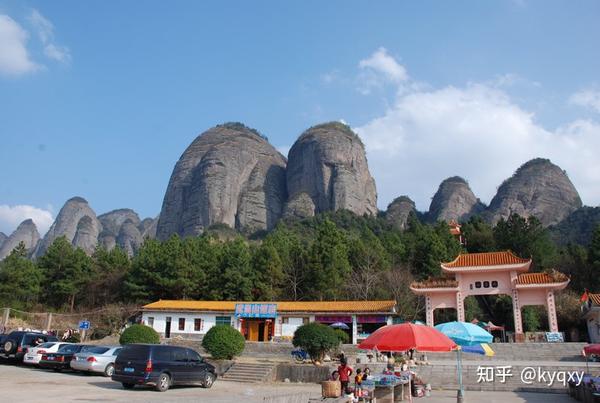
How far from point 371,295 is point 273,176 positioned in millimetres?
70237

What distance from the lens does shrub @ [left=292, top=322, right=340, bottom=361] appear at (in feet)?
60.4

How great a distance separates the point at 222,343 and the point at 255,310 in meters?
11.0

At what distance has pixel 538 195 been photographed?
289 ft

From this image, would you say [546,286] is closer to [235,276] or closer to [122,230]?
[235,276]

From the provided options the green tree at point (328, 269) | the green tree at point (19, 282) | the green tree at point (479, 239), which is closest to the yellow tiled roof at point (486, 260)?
the green tree at point (328, 269)

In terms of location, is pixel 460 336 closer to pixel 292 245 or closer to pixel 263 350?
pixel 263 350

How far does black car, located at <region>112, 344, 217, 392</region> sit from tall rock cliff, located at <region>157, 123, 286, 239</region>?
3095 inches

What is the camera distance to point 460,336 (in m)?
10.5

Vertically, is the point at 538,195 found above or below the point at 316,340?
above

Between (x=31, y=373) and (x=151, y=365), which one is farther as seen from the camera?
(x=31, y=373)

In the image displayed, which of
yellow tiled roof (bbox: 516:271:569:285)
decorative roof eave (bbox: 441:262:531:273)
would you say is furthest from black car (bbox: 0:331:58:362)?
yellow tiled roof (bbox: 516:271:569:285)

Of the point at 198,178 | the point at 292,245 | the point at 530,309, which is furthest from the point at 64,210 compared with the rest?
the point at 530,309

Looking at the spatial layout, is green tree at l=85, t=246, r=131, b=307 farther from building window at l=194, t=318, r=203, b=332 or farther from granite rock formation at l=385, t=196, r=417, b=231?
granite rock formation at l=385, t=196, r=417, b=231

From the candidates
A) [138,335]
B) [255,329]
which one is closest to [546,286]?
[255,329]
